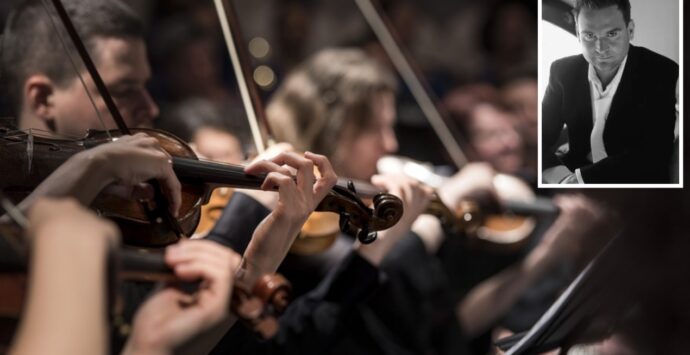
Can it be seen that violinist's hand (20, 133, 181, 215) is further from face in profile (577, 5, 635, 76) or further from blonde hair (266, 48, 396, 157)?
blonde hair (266, 48, 396, 157)

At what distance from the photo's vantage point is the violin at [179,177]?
816 millimetres

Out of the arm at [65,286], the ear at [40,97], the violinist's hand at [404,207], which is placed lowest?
the violinist's hand at [404,207]

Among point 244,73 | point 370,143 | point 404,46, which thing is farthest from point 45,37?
point 404,46

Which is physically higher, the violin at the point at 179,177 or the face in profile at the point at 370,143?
the violin at the point at 179,177

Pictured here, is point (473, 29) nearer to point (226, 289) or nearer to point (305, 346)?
point (305, 346)

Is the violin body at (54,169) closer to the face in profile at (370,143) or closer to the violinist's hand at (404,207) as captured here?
the violinist's hand at (404,207)

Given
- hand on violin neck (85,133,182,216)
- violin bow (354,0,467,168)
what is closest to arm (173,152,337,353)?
hand on violin neck (85,133,182,216)

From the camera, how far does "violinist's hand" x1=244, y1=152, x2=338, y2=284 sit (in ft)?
3.21

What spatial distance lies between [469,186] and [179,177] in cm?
110

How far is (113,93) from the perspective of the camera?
1006mm

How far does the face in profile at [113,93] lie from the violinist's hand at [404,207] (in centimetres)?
37

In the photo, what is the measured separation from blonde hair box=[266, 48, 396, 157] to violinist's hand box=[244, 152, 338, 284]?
29.3 inches

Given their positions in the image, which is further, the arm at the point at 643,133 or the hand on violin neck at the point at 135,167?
the arm at the point at 643,133

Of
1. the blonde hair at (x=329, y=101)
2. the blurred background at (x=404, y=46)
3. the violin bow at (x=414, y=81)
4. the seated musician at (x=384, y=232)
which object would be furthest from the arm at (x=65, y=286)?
the violin bow at (x=414, y=81)
